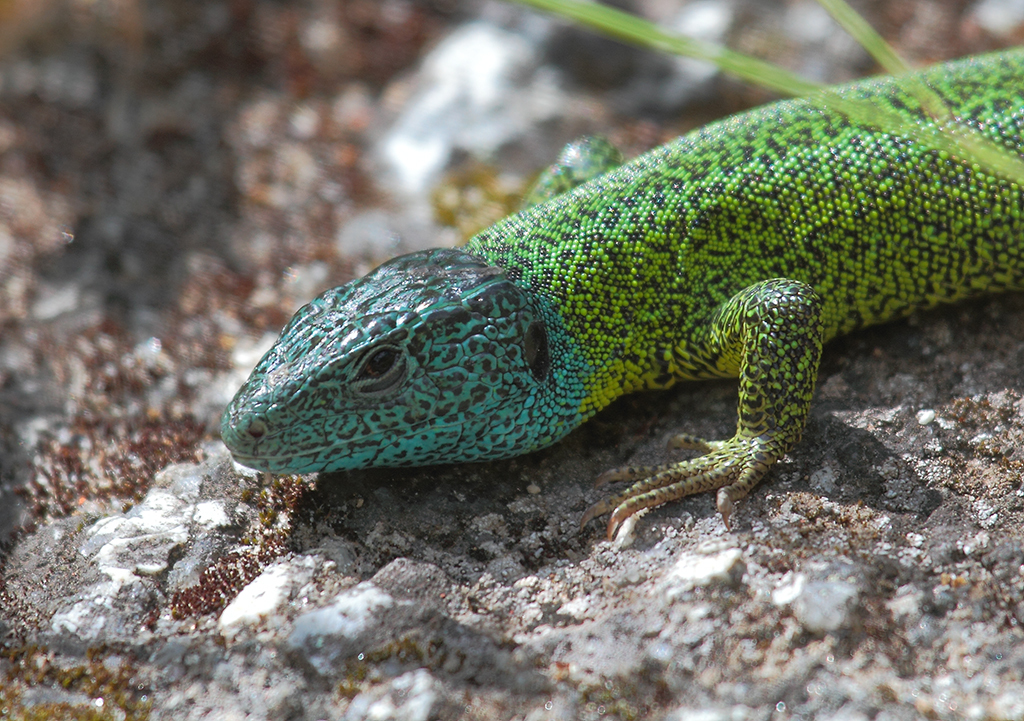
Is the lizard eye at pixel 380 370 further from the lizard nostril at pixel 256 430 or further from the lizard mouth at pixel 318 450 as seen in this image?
the lizard nostril at pixel 256 430

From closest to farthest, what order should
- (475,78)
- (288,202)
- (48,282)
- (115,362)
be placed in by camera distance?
(115,362), (48,282), (288,202), (475,78)

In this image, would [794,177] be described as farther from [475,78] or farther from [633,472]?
[475,78]

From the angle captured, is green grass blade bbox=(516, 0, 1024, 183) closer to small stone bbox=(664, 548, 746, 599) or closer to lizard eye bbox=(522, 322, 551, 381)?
lizard eye bbox=(522, 322, 551, 381)

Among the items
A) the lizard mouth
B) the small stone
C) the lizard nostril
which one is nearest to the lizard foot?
the small stone

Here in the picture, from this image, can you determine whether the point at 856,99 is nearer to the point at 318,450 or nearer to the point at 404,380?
the point at 404,380

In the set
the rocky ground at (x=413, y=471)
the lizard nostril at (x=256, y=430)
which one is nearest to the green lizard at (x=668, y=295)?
the lizard nostril at (x=256, y=430)

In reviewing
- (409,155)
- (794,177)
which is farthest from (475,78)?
(794,177)
